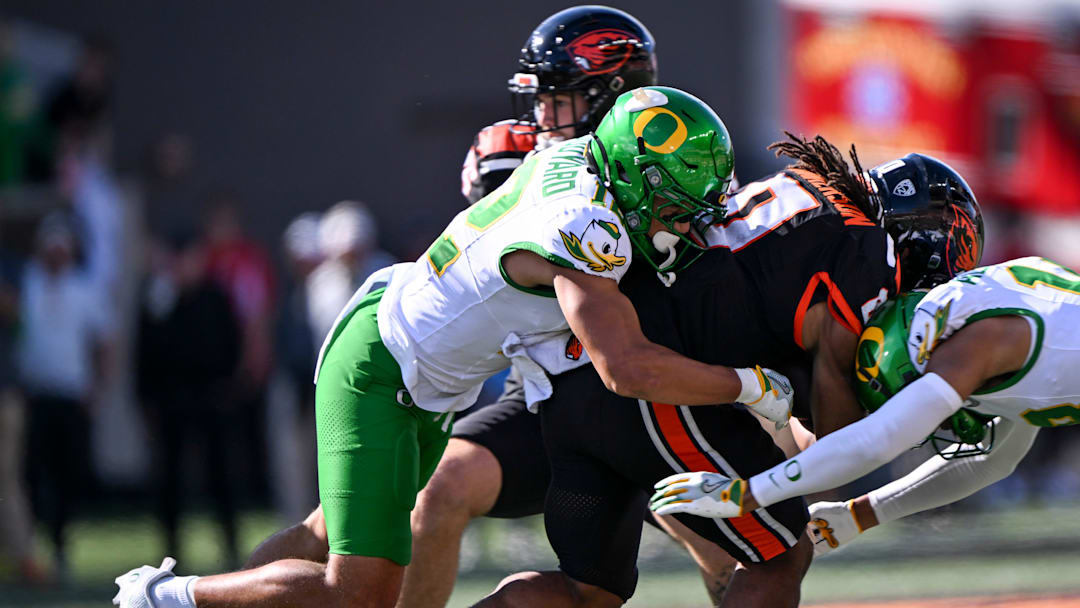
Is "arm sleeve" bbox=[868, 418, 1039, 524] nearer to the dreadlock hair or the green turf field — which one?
the dreadlock hair

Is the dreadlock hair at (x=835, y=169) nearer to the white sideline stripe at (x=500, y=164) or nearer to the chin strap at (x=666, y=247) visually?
A: the chin strap at (x=666, y=247)

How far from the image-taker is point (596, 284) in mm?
3615

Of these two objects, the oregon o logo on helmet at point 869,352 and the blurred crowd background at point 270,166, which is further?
the blurred crowd background at point 270,166

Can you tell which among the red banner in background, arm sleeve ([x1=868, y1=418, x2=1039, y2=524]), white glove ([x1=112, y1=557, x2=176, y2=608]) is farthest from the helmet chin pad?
the red banner in background

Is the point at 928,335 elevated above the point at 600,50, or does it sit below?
below

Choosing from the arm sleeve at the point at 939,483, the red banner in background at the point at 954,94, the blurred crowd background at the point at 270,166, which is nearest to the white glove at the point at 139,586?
the arm sleeve at the point at 939,483

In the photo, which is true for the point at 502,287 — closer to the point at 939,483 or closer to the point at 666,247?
the point at 666,247

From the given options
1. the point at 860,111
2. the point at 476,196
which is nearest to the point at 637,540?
the point at 476,196

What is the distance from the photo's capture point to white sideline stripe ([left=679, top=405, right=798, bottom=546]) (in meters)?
3.69

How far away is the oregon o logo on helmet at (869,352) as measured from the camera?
3625mm

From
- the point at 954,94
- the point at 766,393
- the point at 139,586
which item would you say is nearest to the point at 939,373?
the point at 766,393

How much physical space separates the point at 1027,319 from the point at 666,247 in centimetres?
92

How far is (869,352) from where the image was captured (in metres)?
3.64

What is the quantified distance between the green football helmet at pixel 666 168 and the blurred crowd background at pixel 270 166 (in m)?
4.64
